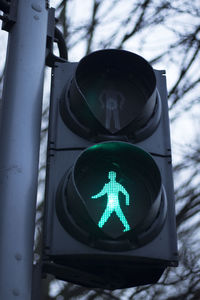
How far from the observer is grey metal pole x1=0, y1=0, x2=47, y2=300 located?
209 cm

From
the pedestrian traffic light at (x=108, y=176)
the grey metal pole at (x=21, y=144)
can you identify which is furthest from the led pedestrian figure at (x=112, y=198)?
the grey metal pole at (x=21, y=144)

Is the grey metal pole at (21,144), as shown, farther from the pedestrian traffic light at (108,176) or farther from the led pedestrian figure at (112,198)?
the led pedestrian figure at (112,198)

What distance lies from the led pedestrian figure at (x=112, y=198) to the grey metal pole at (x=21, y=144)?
0.28 metres

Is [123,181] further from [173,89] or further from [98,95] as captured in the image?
[173,89]

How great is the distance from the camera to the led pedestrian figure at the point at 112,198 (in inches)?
89.4

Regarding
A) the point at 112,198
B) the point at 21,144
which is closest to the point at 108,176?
the point at 112,198

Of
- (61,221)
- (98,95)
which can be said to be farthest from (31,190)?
(98,95)

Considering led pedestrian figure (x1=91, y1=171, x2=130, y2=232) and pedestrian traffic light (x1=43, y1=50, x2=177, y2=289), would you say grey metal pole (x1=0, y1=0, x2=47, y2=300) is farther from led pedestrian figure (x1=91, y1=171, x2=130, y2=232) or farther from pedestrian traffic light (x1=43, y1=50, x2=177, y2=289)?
led pedestrian figure (x1=91, y1=171, x2=130, y2=232)

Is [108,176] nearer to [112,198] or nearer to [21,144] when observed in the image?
[112,198]

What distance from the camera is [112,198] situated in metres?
2.31

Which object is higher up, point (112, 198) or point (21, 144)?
point (21, 144)

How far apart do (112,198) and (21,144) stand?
0.42 metres

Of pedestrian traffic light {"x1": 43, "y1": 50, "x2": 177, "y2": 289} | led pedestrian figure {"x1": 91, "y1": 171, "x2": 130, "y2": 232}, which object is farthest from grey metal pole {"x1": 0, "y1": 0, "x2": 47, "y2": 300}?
led pedestrian figure {"x1": 91, "y1": 171, "x2": 130, "y2": 232}

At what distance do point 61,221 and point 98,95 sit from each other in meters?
0.71
